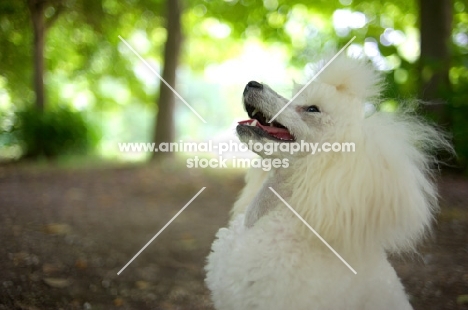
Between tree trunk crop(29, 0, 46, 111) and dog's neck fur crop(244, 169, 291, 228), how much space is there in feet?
23.5

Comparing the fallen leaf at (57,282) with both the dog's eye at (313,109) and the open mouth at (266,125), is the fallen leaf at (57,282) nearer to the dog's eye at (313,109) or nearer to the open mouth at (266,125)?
the open mouth at (266,125)

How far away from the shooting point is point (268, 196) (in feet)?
4.86

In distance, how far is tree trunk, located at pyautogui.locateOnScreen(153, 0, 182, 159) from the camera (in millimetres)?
6125

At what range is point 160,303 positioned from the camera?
241cm

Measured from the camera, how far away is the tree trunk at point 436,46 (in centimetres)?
412

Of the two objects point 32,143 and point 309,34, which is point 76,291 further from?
point 309,34

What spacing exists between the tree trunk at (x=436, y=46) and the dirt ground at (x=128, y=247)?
85 centimetres

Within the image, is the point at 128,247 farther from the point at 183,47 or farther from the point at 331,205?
the point at 183,47

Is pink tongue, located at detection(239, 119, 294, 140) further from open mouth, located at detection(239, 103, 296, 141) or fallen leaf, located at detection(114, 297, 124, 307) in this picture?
fallen leaf, located at detection(114, 297, 124, 307)

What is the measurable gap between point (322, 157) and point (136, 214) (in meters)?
2.88

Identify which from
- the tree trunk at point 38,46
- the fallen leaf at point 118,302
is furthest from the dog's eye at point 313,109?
the tree trunk at point 38,46

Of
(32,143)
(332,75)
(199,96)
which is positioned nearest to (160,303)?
(332,75)

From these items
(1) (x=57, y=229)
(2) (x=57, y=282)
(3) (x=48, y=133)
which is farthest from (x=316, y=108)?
(3) (x=48, y=133)

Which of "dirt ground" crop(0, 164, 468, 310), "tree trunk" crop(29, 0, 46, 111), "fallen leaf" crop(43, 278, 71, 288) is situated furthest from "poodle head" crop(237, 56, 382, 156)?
"tree trunk" crop(29, 0, 46, 111)
